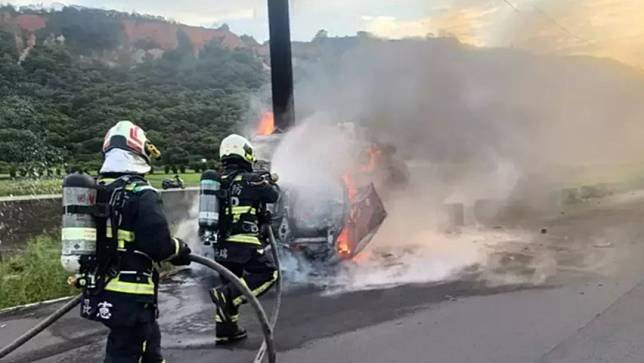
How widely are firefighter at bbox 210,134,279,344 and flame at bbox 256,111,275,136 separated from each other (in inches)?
245

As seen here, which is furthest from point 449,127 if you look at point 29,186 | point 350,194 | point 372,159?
point 29,186

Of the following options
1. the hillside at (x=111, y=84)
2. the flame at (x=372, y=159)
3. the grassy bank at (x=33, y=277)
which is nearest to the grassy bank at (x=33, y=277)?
the grassy bank at (x=33, y=277)

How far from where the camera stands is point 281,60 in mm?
12133

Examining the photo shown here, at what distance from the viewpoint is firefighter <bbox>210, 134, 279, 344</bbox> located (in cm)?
561

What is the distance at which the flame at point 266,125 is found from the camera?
12.3m

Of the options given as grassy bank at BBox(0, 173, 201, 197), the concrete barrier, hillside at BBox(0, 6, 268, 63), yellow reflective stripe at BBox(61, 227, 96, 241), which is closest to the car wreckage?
the concrete barrier

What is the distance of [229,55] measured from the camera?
78.1 ft

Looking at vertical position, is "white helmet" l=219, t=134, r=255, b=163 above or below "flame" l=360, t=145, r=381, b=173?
above

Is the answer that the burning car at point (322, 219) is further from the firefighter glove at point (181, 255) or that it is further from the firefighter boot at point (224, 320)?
the firefighter glove at point (181, 255)

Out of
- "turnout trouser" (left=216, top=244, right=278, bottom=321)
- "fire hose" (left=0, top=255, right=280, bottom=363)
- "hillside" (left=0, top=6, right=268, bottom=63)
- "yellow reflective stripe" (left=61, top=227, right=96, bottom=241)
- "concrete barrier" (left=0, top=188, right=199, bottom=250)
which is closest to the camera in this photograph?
"yellow reflective stripe" (left=61, top=227, right=96, bottom=241)

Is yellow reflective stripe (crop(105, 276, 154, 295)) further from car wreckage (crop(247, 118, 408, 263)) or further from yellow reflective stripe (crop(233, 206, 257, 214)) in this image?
car wreckage (crop(247, 118, 408, 263))

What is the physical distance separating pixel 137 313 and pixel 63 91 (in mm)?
18123

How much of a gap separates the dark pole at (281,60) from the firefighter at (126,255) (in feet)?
27.1

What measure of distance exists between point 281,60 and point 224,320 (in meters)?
7.29
